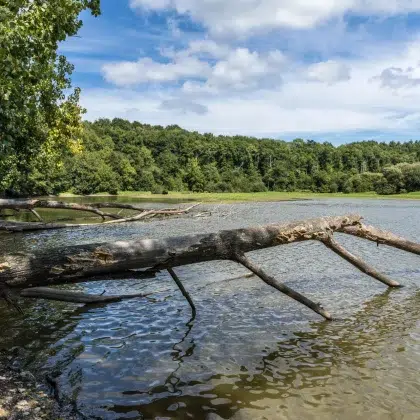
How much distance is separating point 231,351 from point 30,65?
13.4m

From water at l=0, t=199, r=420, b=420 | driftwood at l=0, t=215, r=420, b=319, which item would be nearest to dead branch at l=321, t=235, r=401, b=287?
driftwood at l=0, t=215, r=420, b=319

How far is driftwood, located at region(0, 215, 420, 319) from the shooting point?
→ 616cm

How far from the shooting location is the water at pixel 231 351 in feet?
21.4

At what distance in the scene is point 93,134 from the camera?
170 meters

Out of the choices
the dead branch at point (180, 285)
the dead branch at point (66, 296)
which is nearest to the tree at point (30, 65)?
the dead branch at point (66, 296)

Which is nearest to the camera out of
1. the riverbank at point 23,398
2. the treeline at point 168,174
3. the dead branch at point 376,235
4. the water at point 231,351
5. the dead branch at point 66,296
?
the riverbank at point 23,398

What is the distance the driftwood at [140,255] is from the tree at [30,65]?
24.7 feet

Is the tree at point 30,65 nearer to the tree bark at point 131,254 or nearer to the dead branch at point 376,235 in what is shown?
the tree bark at point 131,254

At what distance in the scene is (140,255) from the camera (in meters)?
7.20

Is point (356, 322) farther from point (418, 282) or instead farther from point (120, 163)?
point (120, 163)

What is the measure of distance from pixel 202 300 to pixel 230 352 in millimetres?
4157

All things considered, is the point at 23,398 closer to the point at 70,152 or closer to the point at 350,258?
the point at 350,258

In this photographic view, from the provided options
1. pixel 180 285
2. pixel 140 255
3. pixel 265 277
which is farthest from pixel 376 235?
pixel 140 255

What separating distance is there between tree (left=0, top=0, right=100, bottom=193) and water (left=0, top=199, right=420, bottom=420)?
21.6ft
